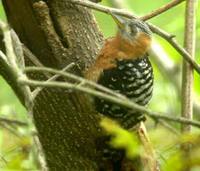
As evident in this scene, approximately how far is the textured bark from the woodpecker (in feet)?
0.22

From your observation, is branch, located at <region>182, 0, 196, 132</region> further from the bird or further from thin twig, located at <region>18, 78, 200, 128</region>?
thin twig, located at <region>18, 78, 200, 128</region>

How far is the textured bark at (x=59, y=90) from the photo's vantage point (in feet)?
7.35

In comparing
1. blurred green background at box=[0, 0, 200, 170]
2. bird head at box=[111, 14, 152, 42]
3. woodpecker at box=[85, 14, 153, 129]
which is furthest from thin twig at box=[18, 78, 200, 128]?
bird head at box=[111, 14, 152, 42]

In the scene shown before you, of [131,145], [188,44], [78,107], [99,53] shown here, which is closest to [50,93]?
[78,107]

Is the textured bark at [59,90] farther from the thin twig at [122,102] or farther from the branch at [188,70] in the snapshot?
the thin twig at [122,102]

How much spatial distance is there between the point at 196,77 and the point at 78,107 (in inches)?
37.7

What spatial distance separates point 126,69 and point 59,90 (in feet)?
1.01

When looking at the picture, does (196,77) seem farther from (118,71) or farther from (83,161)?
(83,161)

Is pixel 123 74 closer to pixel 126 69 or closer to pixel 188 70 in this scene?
pixel 126 69

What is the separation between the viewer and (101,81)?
7.69 feet

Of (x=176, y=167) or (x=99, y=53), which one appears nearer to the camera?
(x=176, y=167)

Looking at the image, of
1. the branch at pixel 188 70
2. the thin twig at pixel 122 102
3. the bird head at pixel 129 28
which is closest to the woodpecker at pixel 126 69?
the bird head at pixel 129 28

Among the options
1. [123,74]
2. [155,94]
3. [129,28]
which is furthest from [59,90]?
[155,94]

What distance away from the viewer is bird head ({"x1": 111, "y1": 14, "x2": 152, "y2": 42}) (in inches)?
96.7
